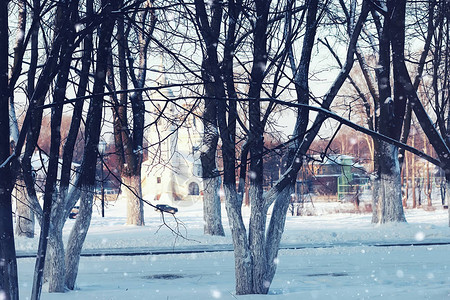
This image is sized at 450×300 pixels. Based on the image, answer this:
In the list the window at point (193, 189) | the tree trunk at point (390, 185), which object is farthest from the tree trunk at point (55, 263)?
the window at point (193, 189)

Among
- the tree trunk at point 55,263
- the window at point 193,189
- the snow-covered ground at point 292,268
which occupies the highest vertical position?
the window at point 193,189

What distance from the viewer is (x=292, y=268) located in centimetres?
1368

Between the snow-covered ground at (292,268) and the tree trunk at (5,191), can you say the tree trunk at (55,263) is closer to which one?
the snow-covered ground at (292,268)

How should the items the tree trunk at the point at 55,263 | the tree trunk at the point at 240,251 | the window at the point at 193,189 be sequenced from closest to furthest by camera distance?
the tree trunk at the point at 240,251 < the tree trunk at the point at 55,263 < the window at the point at 193,189

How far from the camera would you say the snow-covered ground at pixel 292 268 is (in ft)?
32.0

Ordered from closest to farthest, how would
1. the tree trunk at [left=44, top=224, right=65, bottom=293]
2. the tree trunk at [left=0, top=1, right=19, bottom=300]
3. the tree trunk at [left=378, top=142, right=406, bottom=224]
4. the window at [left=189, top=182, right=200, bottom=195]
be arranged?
the tree trunk at [left=0, top=1, right=19, bottom=300], the tree trunk at [left=44, top=224, right=65, bottom=293], the tree trunk at [left=378, top=142, right=406, bottom=224], the window at [left=189, top=182, right=200, bottom=195]

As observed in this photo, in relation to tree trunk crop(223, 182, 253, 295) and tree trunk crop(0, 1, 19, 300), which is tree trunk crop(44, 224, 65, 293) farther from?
tree trunk crop(0, 1, 19, 300)

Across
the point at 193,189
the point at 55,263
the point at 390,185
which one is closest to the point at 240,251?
the point at 55,263

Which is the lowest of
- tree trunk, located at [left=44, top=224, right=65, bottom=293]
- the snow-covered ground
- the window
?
the snow-covered ground

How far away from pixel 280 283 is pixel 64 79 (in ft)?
19.7

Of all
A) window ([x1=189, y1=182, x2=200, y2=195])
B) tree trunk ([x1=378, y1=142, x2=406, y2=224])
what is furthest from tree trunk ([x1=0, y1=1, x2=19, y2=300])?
window ([x1=189, y1=182, x2=200, y2=195])

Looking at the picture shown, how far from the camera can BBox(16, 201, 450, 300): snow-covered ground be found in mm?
9742

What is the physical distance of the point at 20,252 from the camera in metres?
18.2

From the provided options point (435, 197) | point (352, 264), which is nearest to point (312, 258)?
point (352, 264)
